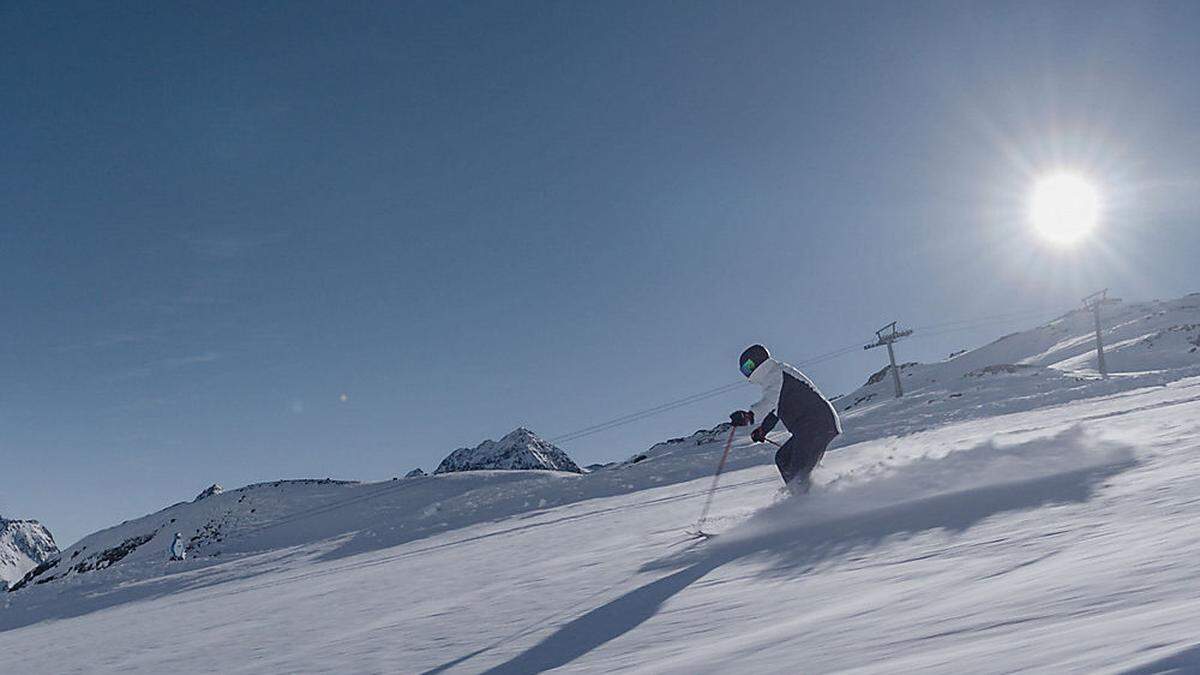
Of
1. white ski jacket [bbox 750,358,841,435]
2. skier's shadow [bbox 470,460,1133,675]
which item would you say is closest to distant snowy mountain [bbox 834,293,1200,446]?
white ski jacket [bbox 750,358,841,435]

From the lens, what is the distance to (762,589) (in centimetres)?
445

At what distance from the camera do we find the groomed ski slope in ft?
7.54

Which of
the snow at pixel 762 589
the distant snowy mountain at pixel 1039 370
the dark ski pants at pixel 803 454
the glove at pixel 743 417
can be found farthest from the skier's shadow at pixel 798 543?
the distant snowy mountain at pixel 1039 370

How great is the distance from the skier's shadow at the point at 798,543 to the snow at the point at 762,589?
3 centimetres

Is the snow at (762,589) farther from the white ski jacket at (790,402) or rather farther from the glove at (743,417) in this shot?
the glove at (743,417)

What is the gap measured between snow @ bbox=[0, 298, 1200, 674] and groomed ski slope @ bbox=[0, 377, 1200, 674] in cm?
2

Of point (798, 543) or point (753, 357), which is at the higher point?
point (753, 357)

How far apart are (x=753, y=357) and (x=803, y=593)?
4955mm

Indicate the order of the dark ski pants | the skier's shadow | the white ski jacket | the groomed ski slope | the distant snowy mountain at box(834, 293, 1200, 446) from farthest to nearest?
1. the distant snowy mountain at box(834, 293, 1200, 446)
2. the white ski jacket
3. the dark ski pants
4. the skier's shadow
5. the groomed ski slope

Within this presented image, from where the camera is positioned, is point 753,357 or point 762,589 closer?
point 762,589

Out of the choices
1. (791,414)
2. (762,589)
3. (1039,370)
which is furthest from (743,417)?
(1039,370)

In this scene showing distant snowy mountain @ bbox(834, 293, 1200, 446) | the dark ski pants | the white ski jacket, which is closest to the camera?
the dark ski pants

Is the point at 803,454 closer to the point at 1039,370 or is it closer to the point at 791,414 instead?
the point at 791,414

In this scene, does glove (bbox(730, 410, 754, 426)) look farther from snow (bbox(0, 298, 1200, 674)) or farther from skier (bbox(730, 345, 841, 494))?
snow (bbox(0, 298, 1200, 674))
